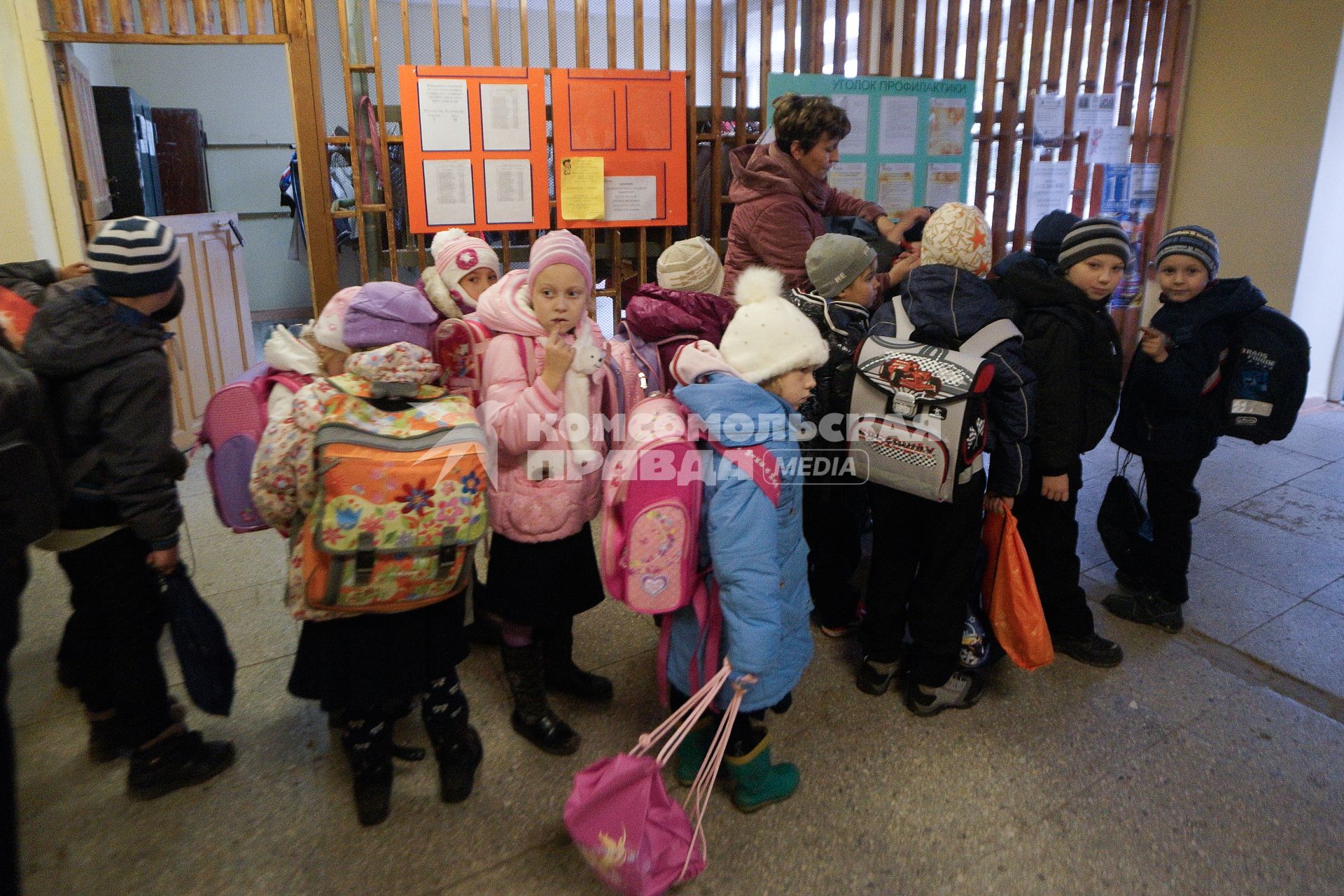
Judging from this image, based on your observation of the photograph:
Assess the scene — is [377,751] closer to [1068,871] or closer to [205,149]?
[1068,871]

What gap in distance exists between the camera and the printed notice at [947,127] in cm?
448

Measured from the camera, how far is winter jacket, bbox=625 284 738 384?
7.18ft

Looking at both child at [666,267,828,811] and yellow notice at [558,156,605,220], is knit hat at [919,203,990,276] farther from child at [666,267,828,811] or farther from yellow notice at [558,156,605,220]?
yellow notice at [558,156,605,220]

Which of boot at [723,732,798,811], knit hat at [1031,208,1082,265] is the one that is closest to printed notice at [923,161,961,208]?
knit hat at [1031,208,1082,265]

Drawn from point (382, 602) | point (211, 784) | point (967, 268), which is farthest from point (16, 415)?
point (967, 268)

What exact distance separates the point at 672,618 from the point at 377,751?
2.52ft

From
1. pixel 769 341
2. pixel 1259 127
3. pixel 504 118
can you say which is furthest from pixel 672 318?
pixel 1259 127

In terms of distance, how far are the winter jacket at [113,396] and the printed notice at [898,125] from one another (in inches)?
146

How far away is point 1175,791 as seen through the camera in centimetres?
204

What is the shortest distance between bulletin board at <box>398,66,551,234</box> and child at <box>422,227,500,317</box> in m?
1.24

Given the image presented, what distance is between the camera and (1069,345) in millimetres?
2229

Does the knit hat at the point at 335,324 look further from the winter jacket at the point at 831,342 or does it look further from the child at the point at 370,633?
the winter jacket at the point at 831,342

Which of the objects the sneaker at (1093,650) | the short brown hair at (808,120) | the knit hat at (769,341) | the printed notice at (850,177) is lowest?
the sneaker at (1093,650)

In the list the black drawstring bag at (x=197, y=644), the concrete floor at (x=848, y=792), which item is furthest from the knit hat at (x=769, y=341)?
the black drawstring bag at (x=197, y=644)
